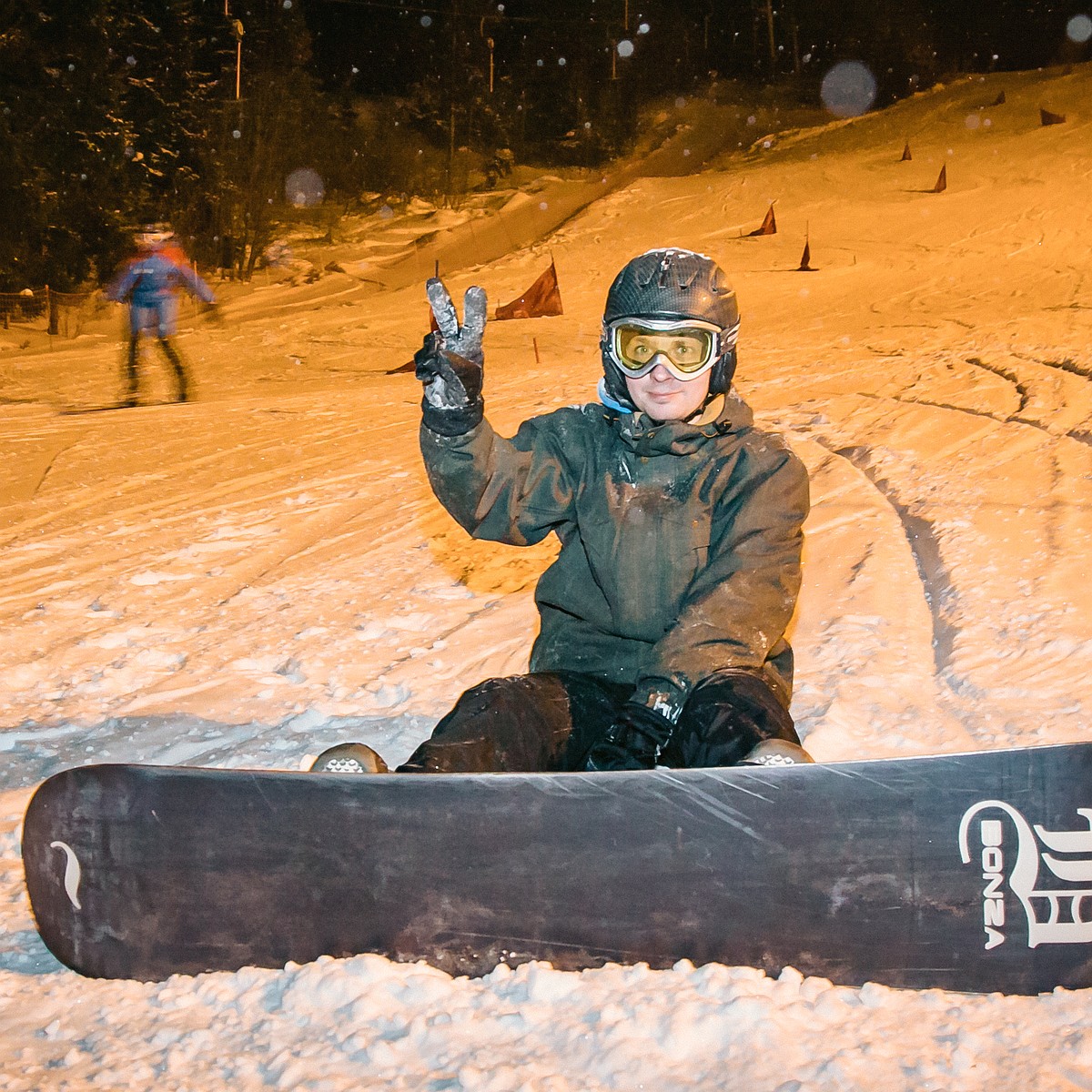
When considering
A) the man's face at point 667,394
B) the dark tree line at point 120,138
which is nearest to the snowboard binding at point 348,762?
the man's face at point 667,394

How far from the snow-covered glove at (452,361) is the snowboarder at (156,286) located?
11272mm

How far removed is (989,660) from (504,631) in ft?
5.55

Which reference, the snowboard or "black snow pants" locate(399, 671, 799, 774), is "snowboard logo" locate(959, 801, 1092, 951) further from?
"black snow pants" locate(399, 671, 799, 774)

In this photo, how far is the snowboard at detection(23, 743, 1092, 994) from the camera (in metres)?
1.96

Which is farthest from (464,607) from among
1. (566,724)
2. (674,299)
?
(674,299)

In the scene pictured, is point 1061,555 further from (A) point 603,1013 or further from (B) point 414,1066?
(B) point 414,1066

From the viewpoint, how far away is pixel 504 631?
422 centimetres

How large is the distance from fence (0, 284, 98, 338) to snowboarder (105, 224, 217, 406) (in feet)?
2.63

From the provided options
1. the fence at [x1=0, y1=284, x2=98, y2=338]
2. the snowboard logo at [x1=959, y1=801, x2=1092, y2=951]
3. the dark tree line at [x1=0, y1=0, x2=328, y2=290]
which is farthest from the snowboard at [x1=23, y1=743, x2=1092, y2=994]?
the dark tree line at [x1=0, y1=0, x2=328, y2=290]

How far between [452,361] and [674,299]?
0.59 m

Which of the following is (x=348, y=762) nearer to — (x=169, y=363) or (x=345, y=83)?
(x=169, y=363)

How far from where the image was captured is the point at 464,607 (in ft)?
14.9

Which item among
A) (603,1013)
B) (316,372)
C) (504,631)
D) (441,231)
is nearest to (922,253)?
(316,372)

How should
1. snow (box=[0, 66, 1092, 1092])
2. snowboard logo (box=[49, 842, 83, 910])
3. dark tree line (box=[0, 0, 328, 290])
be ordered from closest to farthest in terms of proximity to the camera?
snow (box=[0, 66, 1092, 1092]) < snowboard logo (box=[49, 842, 83, 910]) < dark tree line (box=[0, 0, 328, 290])
